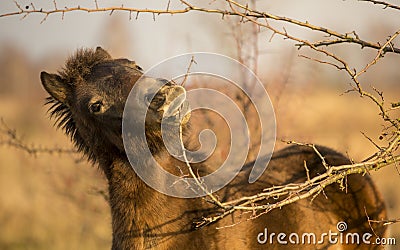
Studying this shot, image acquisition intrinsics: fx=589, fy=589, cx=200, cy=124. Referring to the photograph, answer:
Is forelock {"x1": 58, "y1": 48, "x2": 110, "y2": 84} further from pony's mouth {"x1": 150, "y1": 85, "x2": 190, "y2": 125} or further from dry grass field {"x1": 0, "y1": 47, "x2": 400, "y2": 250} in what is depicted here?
dry grass field {"x1": 0, "y1": 47, "x2": 400, "y2": 250}

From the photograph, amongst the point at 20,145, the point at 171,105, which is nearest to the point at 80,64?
the point at 171,105

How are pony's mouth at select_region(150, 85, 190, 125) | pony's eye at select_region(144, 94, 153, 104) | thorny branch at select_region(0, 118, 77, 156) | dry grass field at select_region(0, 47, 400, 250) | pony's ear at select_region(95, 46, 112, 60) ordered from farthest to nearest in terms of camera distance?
dry grass field at select_region(0, 47, 400, 250)
thorny branch at select_region(0, 118, 77, 156)
pony's ear at select_region(95, 46, 112, 60)
pony's eye at select_region(144, 94, 153, 104)
pony's mouth at select_region(150, 85, 190, 125)

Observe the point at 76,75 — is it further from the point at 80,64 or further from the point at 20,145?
the point at 20,145

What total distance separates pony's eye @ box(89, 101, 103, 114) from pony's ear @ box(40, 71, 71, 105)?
0.46 metres

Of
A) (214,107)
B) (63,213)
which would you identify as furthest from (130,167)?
(63,213)

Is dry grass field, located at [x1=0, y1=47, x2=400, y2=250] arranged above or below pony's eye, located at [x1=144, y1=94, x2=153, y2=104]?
above

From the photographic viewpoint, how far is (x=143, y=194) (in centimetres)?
429

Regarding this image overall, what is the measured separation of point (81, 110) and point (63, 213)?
8.72m

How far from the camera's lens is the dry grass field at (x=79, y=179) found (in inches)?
318

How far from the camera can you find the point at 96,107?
4.32 metres

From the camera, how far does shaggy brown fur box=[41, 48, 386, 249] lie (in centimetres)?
422

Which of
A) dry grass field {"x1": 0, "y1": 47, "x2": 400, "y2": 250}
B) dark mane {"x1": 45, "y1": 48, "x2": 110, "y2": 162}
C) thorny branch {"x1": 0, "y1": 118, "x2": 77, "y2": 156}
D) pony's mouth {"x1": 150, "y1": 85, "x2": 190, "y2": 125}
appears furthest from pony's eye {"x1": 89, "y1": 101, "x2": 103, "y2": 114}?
thorny branch {"x1": 0, "y1": 118, "x2": 77, "y2": 156}

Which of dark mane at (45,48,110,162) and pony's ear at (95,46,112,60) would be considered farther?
pony's ear at (95,46,112,60)

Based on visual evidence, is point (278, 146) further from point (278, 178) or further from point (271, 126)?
point (278, 178)
